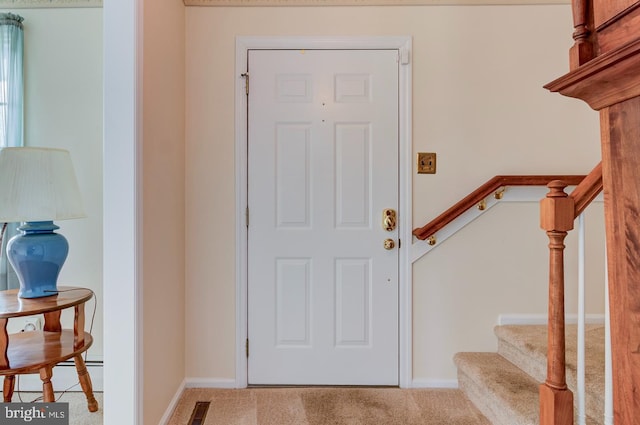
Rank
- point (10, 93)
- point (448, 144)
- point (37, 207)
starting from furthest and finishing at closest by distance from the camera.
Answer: point (448, 144) → point (10, 93) → point (37, 207)

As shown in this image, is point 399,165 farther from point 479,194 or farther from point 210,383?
point 210,383

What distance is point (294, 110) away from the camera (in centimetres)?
206

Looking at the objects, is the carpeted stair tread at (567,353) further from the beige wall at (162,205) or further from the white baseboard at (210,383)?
the beige wall at (162,205)

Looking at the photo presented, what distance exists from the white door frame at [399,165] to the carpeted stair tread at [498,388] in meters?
0.33

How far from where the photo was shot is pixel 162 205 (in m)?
1.73

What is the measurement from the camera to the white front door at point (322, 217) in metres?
2.06

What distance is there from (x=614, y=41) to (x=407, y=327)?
69.6 inches

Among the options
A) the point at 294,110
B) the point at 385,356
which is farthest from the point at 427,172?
the point at 385,356

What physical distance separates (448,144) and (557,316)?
4.07 feet

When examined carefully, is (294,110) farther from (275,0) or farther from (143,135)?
(143,135)

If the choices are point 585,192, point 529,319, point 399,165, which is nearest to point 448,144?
point 399,165

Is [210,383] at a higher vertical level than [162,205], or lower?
lower

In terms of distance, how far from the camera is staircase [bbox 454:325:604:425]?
4.67ft
